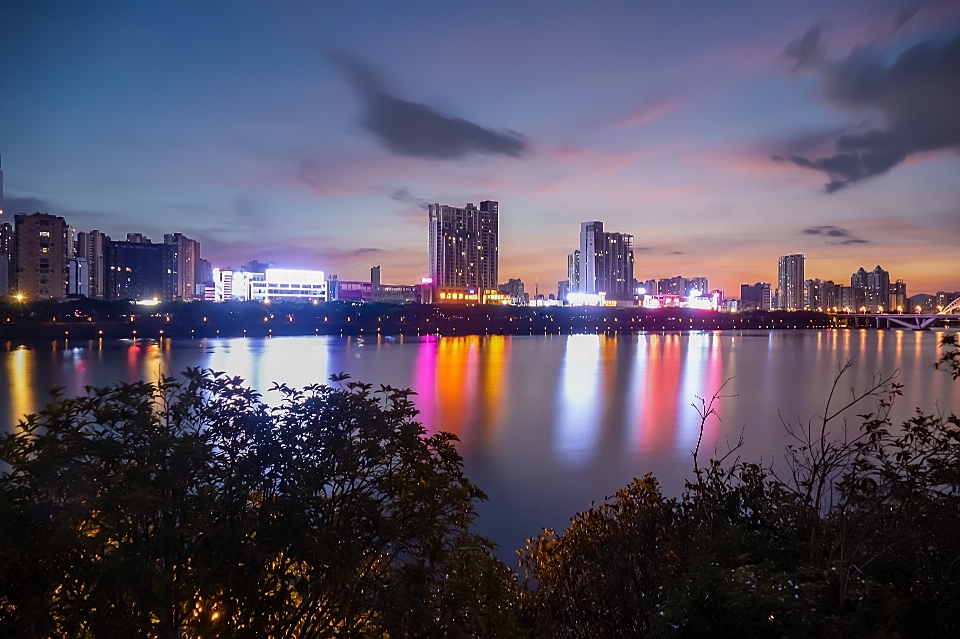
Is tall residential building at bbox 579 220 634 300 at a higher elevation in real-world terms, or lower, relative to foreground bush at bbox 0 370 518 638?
A: higher

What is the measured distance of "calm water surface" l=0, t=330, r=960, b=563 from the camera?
12.1m

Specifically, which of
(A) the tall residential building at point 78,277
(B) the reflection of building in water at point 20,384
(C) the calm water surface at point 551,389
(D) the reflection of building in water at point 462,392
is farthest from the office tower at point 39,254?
(D) the reflection of building in water at point 462,392

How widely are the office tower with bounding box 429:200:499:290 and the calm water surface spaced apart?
6603 centimetres

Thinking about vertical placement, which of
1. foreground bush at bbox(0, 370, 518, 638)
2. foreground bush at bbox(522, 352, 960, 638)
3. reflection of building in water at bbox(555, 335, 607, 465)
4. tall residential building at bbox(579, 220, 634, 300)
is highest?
tall residential building at bbox(579, 220, 634, 300)

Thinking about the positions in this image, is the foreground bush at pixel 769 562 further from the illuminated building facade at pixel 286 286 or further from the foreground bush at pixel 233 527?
the illuminated building facade at pixel 286 286

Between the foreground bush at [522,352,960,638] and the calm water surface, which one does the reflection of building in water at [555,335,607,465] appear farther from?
the foreground bush at [522,352,960,638]

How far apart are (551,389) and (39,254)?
68100 millimetres

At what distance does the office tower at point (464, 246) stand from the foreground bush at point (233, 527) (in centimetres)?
10899

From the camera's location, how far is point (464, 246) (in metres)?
118

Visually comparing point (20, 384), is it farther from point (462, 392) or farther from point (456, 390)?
point (462, 392)

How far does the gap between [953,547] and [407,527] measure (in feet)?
10.4

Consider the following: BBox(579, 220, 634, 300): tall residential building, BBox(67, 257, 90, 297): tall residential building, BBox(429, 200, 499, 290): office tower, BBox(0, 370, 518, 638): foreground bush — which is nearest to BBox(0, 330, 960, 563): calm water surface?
BBox(0, 370, 518, 638): foreground bush

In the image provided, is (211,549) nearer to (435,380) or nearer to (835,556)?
(835,556)

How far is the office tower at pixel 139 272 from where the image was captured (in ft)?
324
